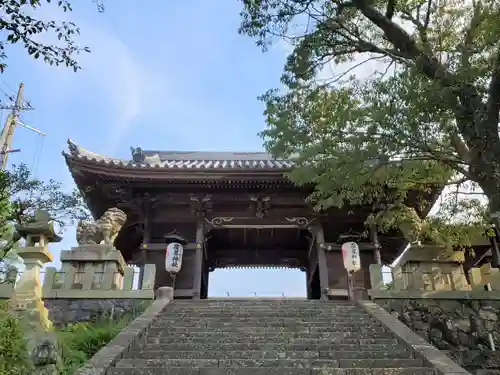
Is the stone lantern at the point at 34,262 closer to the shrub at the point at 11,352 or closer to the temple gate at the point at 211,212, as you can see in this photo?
the shrub at the point at 11,352

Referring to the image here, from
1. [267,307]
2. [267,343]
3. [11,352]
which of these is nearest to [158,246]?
[267,307]

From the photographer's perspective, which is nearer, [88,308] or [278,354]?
[278,354]

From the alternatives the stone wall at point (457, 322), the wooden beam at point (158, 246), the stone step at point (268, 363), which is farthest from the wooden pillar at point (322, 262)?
the stone step at point (268, 363)

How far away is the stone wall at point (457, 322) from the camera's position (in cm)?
895

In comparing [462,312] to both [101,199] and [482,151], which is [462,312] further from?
[101,199]

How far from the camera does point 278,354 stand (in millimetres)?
6820

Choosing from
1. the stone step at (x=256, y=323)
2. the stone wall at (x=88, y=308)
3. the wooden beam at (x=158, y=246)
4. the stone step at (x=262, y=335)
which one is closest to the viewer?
the stone step at (x=262, y=335)

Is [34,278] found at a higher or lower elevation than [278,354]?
higher

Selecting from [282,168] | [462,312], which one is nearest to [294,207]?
[282,168]

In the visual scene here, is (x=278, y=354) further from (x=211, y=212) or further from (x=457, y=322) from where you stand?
(x=211, y=212)

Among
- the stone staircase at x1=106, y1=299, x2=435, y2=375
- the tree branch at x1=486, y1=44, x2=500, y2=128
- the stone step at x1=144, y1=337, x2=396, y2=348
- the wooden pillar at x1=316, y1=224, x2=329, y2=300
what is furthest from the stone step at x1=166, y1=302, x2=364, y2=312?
the tree branch at x1=486, y1=44, x2=500, y2=128

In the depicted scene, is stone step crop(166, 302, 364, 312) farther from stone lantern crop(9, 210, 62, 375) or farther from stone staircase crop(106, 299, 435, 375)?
stone lantern crop(9, 210, 62, 375)

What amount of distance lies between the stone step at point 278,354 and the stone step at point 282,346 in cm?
20

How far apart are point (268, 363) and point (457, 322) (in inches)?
201
